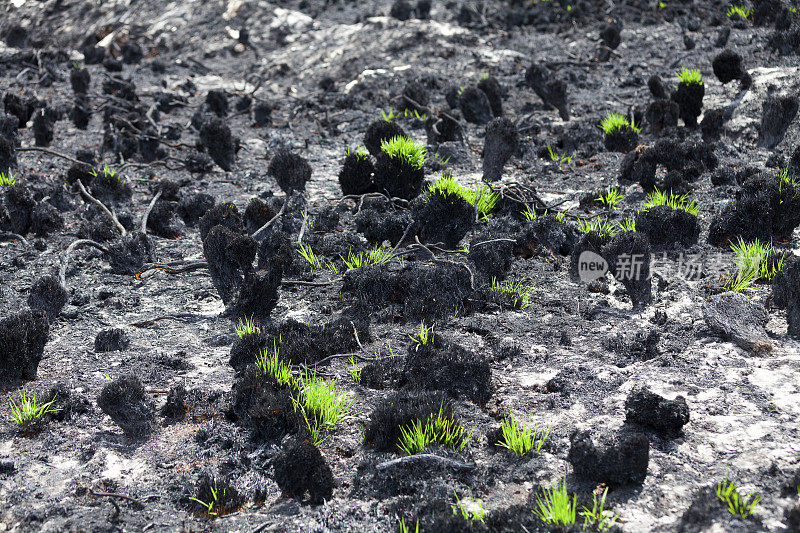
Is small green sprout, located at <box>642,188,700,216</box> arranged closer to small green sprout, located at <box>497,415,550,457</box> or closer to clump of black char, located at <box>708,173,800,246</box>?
clump of black char, located at <box>708,173,800,246</box>

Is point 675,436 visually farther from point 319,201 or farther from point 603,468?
point 319,201

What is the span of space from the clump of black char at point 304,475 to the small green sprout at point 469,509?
65 centimetres

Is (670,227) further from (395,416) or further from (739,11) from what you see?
(739,11)

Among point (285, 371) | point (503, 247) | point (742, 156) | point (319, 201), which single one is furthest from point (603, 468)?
point (742, 156)

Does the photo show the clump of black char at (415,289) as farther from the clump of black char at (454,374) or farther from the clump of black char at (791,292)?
the clump of black char at (791,292)

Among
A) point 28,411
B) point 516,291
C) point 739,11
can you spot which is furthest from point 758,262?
point 739,11

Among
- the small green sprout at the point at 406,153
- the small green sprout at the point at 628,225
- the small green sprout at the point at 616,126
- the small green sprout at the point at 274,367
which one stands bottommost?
the small green sprout at the point at 274,367

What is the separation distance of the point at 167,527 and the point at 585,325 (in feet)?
10.7

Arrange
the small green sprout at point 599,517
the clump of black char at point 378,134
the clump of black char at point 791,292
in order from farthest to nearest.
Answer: the clump of black char at point 378,134 → the clump of black char at point 791,292 → the small green sprout at point 599,517

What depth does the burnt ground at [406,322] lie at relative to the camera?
3.50 meters

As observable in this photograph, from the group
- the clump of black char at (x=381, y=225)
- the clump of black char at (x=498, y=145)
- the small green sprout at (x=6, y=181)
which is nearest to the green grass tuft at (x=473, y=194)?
the clump of black char at (x=381, y=225)

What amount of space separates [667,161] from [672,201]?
4.68 feet

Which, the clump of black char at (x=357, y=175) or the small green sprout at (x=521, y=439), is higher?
the clump of black char at (x=357, y=175)

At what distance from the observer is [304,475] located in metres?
3.49
